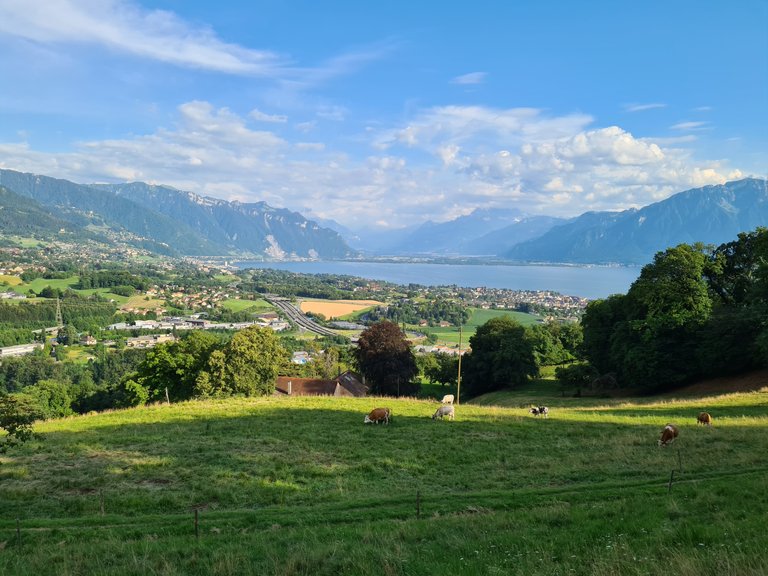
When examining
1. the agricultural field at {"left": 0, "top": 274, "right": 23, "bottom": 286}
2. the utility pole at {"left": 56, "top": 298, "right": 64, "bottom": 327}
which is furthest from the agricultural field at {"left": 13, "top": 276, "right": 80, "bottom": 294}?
the utility pole at {"left": 56, "top": 298, "right": 64, "bottom": 327}

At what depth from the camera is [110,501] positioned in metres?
11.4

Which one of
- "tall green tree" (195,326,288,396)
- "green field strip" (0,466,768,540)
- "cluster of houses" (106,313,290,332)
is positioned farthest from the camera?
"cluster of houses" (106,313,290,332)

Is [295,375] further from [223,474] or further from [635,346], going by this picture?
[223,474]

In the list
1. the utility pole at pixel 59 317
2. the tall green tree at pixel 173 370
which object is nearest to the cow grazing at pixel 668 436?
the tall green tree at pixel 173 370

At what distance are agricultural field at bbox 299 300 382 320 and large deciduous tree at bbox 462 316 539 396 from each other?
4108 inches

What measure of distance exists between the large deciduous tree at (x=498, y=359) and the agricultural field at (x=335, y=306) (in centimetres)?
10435

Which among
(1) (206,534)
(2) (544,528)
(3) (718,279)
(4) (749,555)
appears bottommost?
(1) (206,534)

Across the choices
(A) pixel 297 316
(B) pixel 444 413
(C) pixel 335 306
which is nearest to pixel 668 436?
(B) pixel 444 413

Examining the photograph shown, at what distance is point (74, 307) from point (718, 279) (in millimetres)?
142003

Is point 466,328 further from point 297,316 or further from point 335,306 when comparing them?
point 335,306

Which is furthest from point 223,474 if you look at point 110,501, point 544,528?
point 544,528

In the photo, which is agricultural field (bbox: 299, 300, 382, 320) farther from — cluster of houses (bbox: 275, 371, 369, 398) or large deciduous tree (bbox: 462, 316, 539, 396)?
large deciduous tree (bbox: 462, 316, 539, 396)

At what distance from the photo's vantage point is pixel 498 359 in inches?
1743

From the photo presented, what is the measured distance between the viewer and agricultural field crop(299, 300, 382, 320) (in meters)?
157
